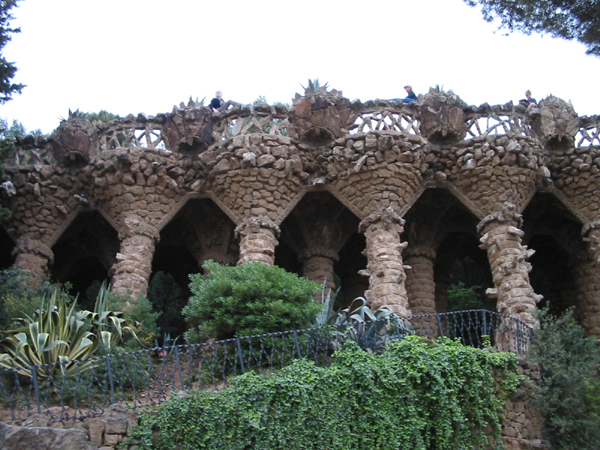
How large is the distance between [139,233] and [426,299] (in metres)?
5.28

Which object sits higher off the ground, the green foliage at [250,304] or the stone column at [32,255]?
the stone column at [32,255]

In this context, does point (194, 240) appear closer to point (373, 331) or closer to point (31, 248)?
point (31, 248)

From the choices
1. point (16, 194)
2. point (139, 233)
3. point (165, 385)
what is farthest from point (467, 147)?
point (16, 194)

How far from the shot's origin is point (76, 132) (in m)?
11.7

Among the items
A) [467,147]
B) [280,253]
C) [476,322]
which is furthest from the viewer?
[280,253]

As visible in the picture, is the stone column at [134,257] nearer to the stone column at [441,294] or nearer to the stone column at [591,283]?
→ the stone column at [441,294]

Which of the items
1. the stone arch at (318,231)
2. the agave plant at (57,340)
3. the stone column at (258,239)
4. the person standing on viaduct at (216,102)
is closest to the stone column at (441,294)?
the stone arch at (318,231)

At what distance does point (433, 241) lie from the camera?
500 inches

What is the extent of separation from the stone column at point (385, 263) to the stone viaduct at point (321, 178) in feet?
0.08

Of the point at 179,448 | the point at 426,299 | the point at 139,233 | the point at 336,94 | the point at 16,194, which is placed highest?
the point at 336,94

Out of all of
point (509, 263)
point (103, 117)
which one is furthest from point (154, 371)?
point (103, 117)

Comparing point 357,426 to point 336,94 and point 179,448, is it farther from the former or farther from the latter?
point 336,94

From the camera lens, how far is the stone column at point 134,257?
10.5 meters

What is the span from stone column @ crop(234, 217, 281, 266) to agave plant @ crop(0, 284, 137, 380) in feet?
9.35
